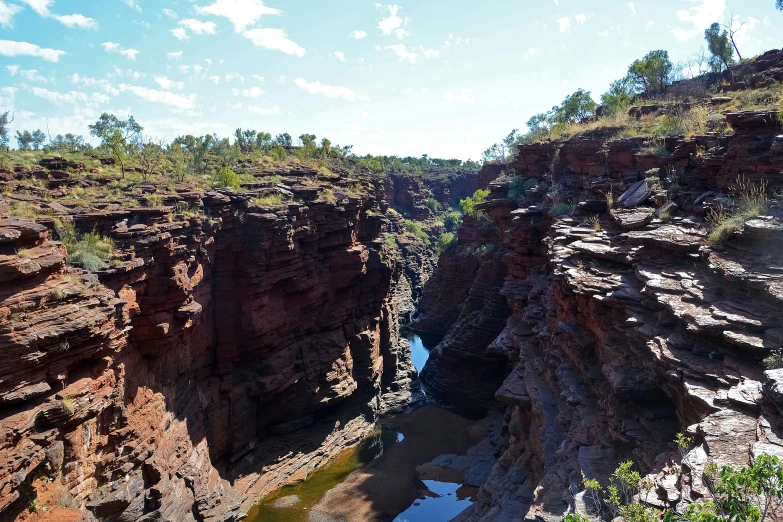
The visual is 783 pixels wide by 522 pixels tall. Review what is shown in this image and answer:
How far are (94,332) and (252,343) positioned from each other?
1031 cm

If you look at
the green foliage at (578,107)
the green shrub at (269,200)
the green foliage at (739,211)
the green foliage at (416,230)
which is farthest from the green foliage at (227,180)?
the green foliage at (416,230)

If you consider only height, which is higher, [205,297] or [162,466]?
[205,297]

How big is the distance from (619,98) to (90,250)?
33657 millimetres

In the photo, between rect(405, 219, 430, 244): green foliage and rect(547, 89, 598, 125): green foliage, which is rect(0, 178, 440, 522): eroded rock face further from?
rect(405, 219, 430, 244): green foliage

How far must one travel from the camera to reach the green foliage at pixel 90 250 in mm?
14672

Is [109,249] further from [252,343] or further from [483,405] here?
[483,405]

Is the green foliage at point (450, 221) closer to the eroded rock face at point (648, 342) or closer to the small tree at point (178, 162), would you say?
the small tree at point (178, 162)

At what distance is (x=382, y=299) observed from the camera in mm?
32250

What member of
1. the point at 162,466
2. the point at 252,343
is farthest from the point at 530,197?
the point at 162,466

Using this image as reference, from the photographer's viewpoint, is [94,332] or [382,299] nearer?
[94,332]

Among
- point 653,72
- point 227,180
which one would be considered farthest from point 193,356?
point 653,72

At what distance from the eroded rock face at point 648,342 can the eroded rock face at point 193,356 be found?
9.54m

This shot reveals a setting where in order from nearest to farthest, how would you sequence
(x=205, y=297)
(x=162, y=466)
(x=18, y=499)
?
(x=18, y=499), (x=162, y=466), (x=205, y=297)

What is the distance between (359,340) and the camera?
29828 millimetres
